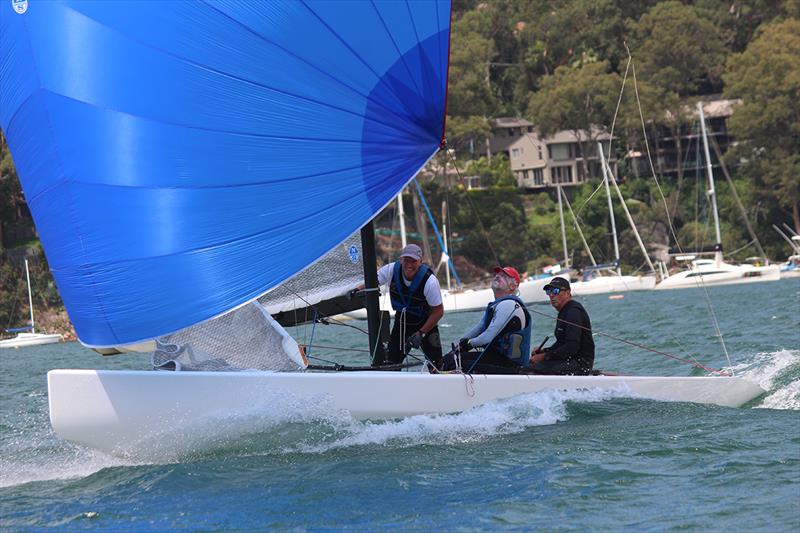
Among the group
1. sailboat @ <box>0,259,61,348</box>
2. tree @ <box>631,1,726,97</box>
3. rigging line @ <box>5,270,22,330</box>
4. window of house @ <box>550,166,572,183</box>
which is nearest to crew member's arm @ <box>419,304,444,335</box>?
sailboat @ <box>0,259,61,348</box>

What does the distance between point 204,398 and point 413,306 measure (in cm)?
168

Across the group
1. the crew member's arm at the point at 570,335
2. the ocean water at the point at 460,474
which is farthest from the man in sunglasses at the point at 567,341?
the ocean water at the point at 460,474

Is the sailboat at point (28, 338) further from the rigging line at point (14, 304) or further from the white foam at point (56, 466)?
the white foam at point (56, 466)

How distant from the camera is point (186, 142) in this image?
6684 millimetres

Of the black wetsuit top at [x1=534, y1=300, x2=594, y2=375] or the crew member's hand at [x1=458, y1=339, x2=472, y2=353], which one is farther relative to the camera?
the black wetsuit top at [x1=534, y1=300, x2=594, y2=375]

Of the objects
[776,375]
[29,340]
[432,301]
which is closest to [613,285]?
[29,340]

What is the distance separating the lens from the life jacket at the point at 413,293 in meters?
7.59

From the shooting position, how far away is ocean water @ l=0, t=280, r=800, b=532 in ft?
17.5

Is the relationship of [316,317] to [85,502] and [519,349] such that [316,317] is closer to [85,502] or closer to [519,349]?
[519,349]

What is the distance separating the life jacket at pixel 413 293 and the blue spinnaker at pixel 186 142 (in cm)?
66

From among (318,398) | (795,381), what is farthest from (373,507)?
(795,381)

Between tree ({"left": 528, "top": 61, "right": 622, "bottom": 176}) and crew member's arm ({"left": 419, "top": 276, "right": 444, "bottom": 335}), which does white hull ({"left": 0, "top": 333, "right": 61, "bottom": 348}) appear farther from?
crew member's arm ({"left": 419, "top": 276, "right": 444, "bottom": 335})

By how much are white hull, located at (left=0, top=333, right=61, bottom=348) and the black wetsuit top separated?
24.7m

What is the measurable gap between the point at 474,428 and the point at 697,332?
9102mm
